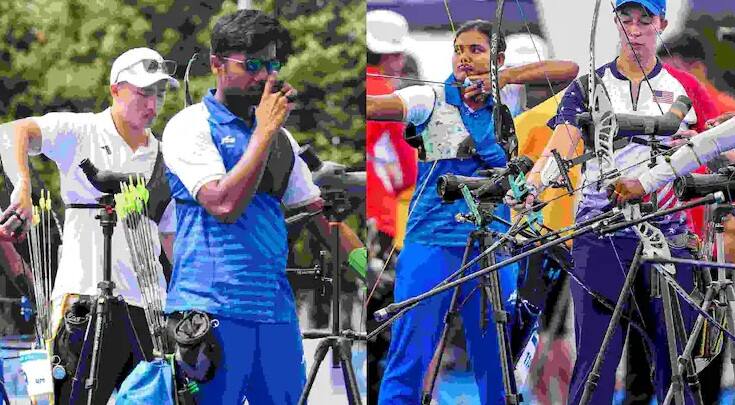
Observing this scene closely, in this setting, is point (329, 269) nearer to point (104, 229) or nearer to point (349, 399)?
point (349, 399)

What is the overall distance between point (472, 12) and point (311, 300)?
1482 mm

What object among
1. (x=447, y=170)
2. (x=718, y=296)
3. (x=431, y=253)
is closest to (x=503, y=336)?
(x=431, y=253)

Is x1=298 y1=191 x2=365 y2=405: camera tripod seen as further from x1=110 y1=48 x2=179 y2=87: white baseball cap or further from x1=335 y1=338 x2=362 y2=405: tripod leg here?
x1=110 y1=48 x2=179 y2=87: white baseball cap

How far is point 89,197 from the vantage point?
4.45 metres

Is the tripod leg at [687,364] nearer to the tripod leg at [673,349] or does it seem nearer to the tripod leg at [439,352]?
the tripod leg at [673,349]

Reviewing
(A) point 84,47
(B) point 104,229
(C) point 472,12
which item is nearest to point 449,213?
(C) point 472,12

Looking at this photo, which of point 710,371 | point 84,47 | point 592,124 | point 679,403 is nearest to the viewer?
point 679,403

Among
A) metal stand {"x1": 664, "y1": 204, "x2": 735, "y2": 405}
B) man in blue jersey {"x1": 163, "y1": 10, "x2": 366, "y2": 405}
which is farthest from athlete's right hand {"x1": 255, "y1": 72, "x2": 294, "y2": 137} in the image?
metal stand {"x1": 664, "y1": 204, "x2": 735, "y2": 405}

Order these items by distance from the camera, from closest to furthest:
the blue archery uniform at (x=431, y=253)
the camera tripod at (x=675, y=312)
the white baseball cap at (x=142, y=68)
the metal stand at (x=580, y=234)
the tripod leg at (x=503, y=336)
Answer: the metal stand at (x=580, y=234) < the camera tripod at (x=675, y=312) < the tripod leg at (x=503, y=336) < the blue archery uniform at (x=431, y=253) < the white baseball cap at (x=142, y=68)

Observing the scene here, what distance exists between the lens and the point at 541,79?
171 inches

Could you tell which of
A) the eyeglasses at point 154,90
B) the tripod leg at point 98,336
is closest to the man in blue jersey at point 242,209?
the eyeglasses at point 154,90

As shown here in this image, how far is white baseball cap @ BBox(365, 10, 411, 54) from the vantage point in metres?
4.40

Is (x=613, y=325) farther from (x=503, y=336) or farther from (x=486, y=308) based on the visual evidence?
(x=486, y=308)

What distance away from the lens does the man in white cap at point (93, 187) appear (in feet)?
14.4
